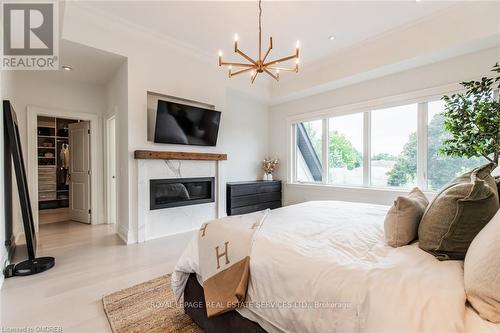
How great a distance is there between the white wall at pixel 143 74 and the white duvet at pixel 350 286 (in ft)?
8.89

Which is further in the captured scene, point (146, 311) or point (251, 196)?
point (251, 196)

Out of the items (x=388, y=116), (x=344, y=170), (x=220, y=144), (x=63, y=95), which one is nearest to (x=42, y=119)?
(x=63, y=95)

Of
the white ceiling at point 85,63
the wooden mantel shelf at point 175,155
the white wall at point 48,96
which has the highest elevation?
the white ceiling at point 85,63

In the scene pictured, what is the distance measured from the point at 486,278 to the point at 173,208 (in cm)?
361

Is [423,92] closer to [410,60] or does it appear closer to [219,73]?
[410,60]

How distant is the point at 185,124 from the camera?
380cm

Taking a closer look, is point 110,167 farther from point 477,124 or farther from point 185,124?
point 477,124

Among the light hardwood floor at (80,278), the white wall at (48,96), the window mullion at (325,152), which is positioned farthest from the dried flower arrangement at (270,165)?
the white wall at (48,96)

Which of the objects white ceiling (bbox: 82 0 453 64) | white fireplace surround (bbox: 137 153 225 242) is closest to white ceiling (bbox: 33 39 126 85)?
white ceiling (bbox: 82 0 453 64)

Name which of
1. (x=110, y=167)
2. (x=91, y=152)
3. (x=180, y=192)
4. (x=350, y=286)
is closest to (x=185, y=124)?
(x=180, y=192)

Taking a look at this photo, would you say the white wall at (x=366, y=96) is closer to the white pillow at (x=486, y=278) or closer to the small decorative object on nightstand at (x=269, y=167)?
the small decorative object on nightstand at (x=269, y=167)

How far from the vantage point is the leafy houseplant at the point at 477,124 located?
225 cm

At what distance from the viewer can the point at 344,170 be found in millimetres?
4500

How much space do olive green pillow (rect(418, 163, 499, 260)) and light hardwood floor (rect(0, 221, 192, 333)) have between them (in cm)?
204
